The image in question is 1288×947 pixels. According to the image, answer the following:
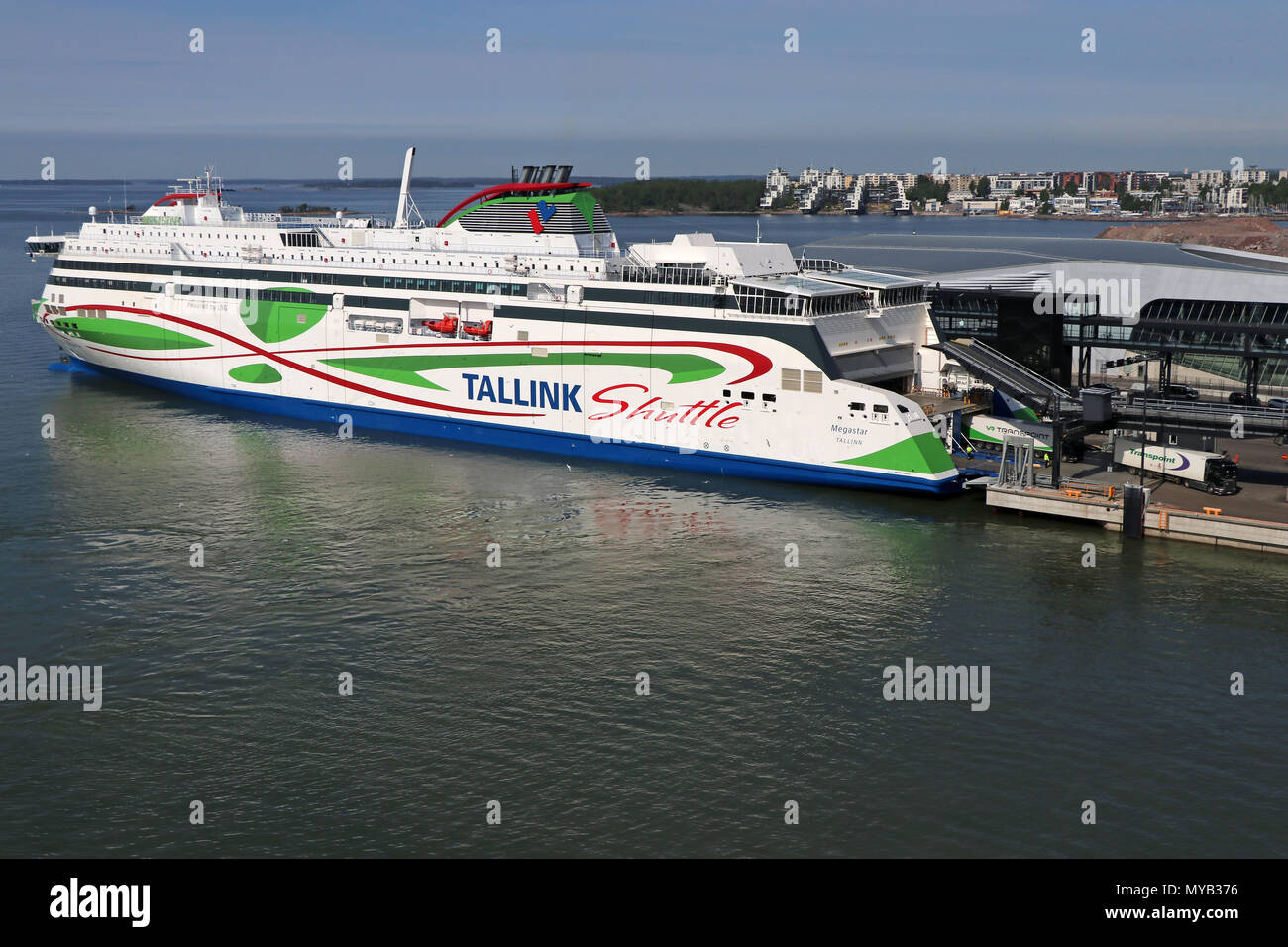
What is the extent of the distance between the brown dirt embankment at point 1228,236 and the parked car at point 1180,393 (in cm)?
7441

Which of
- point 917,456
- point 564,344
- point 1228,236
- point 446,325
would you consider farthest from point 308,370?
point 1228,236

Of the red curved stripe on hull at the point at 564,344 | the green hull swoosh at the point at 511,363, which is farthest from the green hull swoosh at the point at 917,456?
the green hull swoosh at the point at 511,363

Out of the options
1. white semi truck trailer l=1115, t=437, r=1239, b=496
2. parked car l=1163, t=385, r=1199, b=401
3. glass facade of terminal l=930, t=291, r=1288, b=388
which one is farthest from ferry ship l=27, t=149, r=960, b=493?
parked car l=1163, t=385, r=1199, b=401

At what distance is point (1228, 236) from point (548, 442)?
409 ft

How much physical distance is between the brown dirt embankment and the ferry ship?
83535mm

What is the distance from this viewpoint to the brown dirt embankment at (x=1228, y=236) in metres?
117

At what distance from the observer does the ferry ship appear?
39.0m

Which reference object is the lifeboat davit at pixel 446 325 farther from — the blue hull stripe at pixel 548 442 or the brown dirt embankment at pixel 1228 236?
the brown dirt embankment at pixel 1228 236

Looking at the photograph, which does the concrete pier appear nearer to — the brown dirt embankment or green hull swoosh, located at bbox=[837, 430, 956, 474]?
green hull swoosh, located at bbox=[837, 430, 956, 474]

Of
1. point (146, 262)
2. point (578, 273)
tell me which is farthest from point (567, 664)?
point (146, 262)

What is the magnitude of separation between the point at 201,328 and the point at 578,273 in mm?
20570

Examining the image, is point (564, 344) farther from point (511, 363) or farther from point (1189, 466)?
point (1189, 466)

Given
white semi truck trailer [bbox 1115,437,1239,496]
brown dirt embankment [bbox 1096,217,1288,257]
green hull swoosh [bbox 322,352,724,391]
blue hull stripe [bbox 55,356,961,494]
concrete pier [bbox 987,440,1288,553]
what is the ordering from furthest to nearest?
brown dirt embankment [bbox 1096,217,1288,257], green hull swoosh [bbox 322,352,724,391], blue hull stripe [bbox 55,356,961,494], white semi truck trailer [bbox 1115,437,1239,496], concrete pier [bbox 987,440,1288,553]

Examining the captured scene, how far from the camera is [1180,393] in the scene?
4128 centimetres
